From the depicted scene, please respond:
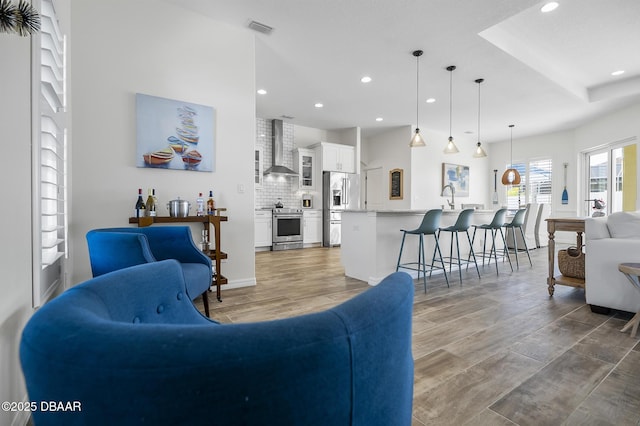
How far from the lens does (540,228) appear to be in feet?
22.1

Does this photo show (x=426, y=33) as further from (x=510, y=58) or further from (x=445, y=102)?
(x=445, y=102)

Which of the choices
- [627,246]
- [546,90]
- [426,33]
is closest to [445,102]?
[546,90]

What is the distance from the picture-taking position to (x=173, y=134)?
10.0 ft

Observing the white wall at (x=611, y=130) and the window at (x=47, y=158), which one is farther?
the white wall at (x=611, y=130)

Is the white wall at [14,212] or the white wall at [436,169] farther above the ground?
the white wall at [436,169]

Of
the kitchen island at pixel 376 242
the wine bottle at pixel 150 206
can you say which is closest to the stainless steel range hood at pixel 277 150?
the kitchen island at pixel 376 242

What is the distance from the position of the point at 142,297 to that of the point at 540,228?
26.2ft

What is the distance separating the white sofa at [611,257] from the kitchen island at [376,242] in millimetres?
1657

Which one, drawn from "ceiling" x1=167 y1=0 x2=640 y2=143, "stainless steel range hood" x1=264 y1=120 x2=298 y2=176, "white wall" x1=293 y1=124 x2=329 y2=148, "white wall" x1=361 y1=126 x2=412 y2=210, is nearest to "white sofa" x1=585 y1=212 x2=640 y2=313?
"ceiling" x1=167 y1=0 x2=640 y2=143

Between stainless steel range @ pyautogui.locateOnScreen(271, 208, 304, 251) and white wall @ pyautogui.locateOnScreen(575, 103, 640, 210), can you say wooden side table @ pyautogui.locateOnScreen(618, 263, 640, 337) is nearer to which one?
white wall @ pyautogui.locateOnScreen(575, 103, 640, 210)

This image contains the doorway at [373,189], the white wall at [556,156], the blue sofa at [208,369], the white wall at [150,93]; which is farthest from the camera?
the doorway at [373,189]

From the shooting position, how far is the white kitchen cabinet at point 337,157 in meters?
7.10

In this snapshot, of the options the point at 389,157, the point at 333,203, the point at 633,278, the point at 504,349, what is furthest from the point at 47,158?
the point at 389,157

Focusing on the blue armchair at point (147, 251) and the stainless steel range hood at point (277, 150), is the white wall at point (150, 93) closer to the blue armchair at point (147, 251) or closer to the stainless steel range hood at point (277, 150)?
the blue armchair at point (147, 251)
